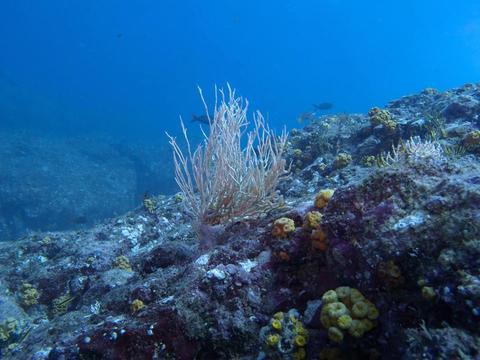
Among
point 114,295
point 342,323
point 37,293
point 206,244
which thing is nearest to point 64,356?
point 114,295

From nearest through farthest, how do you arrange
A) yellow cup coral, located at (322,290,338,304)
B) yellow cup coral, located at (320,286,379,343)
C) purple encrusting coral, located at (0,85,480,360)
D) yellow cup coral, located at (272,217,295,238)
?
1. purple encrusting coral, located at (0,85,480,360)
2. yellow cup coral, located at (320,286,379,343)
3. yellow cup coral, located at (322,290,338,304)
4. yellow cup coral, located at (272,217,295,238)

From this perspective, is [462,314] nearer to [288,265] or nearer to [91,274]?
[288,265]

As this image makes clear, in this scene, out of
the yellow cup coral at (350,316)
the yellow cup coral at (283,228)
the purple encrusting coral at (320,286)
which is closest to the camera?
the purple encrusting coral at (320,286)

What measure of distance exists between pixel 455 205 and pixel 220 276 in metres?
1.67

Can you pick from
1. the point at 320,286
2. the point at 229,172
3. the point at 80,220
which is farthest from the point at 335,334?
the point at 80,220

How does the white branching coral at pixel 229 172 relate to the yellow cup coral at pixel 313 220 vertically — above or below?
above

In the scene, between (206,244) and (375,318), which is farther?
(206,244)

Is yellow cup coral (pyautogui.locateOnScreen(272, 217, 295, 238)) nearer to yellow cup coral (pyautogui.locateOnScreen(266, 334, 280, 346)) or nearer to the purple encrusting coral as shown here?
the purple encrusting coral

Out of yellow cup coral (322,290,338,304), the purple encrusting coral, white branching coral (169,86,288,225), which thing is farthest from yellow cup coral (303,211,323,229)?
white branching coral (169,86,288,225)

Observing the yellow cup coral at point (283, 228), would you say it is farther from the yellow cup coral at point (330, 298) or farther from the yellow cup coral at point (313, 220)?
the yellow cup coral at point (330, 298)

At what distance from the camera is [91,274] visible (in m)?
5.60

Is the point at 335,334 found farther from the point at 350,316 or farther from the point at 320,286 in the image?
the point at 320,286

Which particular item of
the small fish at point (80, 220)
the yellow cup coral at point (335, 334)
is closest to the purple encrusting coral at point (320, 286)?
the yellow cup coral at point (335, 334)

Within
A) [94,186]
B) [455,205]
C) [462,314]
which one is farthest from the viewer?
[94,186]
